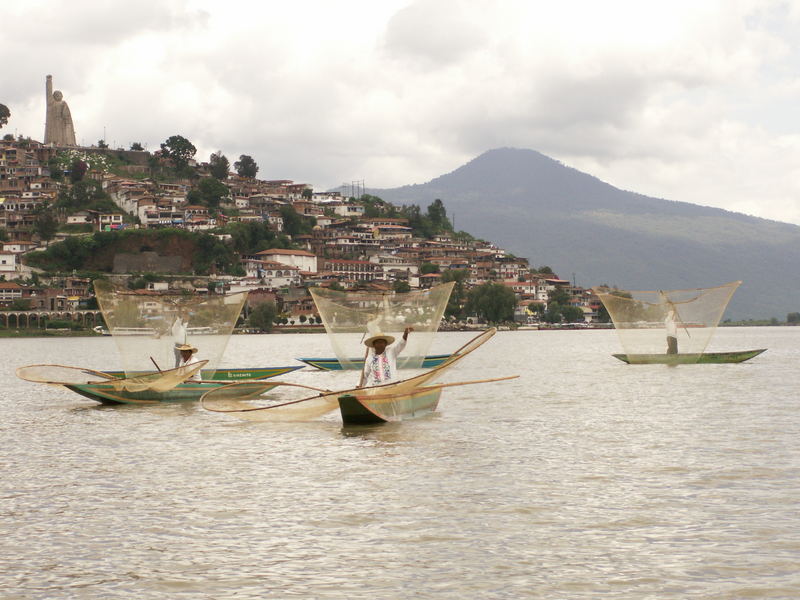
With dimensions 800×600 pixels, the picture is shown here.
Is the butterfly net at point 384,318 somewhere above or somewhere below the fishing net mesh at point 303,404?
above

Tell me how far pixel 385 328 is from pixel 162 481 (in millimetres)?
11261

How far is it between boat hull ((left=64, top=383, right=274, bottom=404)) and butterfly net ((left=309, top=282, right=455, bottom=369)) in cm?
321

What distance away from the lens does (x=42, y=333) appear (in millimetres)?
116562

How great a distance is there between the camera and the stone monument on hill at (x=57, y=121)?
634 feet

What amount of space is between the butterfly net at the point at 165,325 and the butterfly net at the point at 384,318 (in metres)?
2.34

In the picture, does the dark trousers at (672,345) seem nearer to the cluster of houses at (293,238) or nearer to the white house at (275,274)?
the cluster of houses at (293,238)

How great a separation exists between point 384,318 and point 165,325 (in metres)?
5.56

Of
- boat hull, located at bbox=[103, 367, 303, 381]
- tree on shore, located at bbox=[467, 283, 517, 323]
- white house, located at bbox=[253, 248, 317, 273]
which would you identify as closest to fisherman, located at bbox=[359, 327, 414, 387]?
boat hull, located at bbox=[103, 367, 303, 381]

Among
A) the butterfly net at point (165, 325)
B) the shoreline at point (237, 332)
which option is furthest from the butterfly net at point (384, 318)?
the shoreline at point (237, 332)

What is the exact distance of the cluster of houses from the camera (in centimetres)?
14138

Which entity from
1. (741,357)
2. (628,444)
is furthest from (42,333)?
(628,444)

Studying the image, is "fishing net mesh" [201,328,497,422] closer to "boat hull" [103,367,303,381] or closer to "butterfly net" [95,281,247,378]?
"butterfly net" [95,281,247,378]

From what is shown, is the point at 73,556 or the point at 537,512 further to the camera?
the point at 537,512

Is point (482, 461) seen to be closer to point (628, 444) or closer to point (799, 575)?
point (628, 444)
